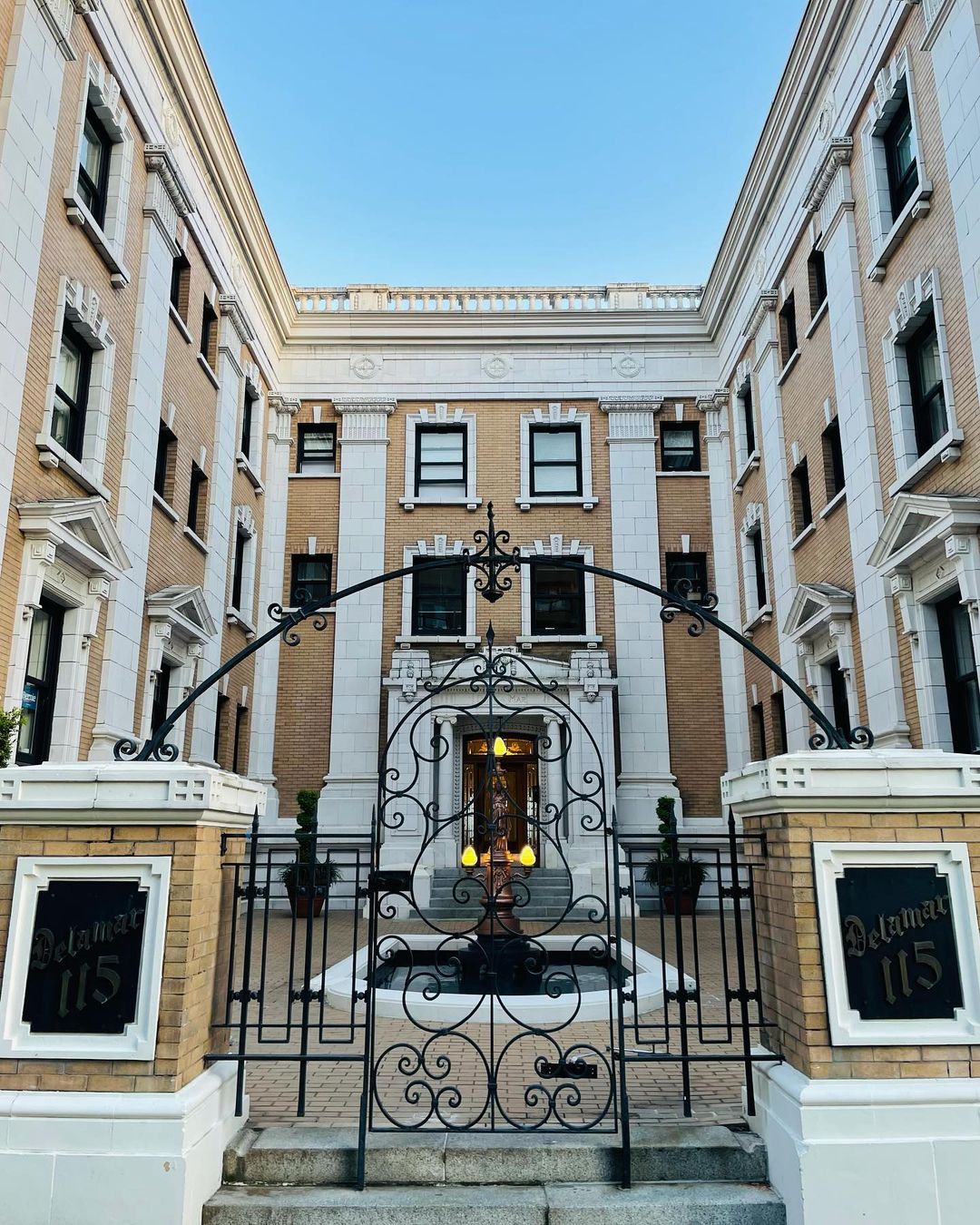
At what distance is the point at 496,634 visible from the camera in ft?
73.7

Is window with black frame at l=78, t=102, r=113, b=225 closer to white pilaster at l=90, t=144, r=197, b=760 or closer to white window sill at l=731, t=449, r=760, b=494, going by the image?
white pilaster at l=90, t=144, r=197, b=760

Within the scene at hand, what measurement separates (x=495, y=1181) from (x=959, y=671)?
9184mm

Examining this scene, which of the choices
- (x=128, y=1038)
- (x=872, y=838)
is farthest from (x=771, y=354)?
(x=128, y=1038)

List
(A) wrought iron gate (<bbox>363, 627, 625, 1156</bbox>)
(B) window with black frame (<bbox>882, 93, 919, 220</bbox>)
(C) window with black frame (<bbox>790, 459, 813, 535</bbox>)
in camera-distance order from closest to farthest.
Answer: (A) wrought iron gate (<bbox>363, 627, 625, 1156</bbox>), (B) window with black frame (<bbox>882, 93, 919, 220</bbox>), (C) window with black frame (<bbox>790, 459, 813, 535</bbox>)

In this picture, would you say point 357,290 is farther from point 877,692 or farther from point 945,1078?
point 945,1078

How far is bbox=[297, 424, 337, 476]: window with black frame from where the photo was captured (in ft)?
78.7

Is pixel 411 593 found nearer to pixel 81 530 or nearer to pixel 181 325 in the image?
pixel 181 325

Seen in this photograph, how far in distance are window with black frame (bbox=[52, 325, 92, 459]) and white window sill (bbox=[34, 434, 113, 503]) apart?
1.03 ft

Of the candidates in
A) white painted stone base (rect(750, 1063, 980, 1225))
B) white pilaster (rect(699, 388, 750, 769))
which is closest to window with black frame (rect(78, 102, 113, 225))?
white painted stone base (rect(750, 1063, 980, 1225))

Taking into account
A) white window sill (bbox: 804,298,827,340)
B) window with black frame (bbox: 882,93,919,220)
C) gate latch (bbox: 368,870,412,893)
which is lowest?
gate latch (bbox: 368,870,412,893)

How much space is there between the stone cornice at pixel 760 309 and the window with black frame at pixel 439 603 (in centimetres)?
849

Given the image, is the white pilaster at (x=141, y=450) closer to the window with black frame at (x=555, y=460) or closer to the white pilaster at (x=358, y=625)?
the white pilaster at (x=358, y=625)

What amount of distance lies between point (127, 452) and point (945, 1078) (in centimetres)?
1321

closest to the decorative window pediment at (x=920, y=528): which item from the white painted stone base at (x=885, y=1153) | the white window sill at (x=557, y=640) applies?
the white painted stone base at (x=885, y=1153)
